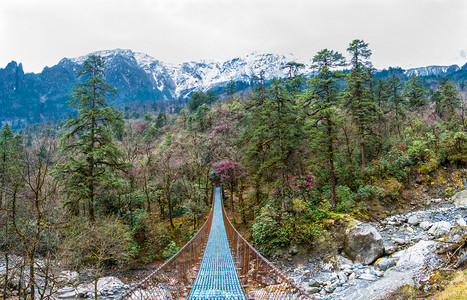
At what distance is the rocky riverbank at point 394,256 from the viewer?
521 cm

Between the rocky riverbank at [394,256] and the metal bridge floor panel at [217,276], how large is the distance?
2282 millimetres

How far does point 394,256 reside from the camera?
8.20m

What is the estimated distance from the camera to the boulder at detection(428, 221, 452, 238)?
8.60 metres

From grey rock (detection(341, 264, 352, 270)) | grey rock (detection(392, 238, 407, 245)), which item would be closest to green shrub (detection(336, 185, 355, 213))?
grey rock (detection(392, 238, 407, 245))

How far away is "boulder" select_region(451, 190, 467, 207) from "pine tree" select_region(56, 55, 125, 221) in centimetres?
1689

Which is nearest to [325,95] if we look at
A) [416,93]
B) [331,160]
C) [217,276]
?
[331,160]

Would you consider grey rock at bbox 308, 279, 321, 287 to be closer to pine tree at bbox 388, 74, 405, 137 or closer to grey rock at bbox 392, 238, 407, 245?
grey rock at bbox 392, 238, 407, 245

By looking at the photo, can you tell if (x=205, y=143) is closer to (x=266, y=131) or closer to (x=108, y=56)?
(x=266, y=131)

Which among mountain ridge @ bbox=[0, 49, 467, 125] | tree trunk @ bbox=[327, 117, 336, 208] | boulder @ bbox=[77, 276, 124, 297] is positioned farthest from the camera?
mountain ridge @ bbox=[0, 49, 467, 125]

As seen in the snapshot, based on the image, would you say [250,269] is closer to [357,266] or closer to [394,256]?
[357,266]

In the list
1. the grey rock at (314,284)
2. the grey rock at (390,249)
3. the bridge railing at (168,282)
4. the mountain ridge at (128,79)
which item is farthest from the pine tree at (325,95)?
the mountain ridge at (128,79)

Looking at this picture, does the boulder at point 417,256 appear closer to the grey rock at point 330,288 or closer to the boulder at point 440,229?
the boulder at point 440,229

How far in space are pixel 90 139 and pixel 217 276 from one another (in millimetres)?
8891

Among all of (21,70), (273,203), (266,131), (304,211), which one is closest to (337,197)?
(304,211)
